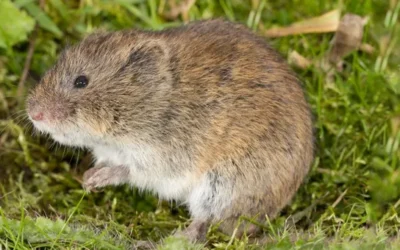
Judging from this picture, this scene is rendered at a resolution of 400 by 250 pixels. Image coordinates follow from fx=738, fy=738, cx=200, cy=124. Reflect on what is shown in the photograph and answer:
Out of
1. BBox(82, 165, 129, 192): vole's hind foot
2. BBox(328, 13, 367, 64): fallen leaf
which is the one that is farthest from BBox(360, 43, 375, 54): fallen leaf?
BBox(82, 165, 129, 192): vole's hind foot

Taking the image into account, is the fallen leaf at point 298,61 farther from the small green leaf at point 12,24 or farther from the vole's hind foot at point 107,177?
the small green leaf at point 12,24

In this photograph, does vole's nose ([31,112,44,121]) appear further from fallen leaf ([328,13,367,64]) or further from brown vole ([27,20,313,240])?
fallen leaf ([328,13,367,64])

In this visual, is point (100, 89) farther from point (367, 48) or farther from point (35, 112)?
point (367, 48)

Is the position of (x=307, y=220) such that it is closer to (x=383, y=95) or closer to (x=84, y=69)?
(x=383, y=95)

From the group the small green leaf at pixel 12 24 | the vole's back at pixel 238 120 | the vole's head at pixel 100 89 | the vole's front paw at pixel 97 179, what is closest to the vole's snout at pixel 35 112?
the vole's head at pixel 100 89

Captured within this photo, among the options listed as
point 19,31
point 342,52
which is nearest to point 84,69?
point 19,31

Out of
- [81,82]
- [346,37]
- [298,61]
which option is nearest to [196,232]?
[81,82]
